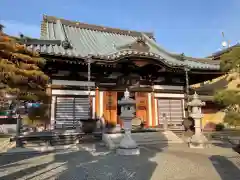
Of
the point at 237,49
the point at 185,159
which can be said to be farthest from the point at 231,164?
the point at 237,49

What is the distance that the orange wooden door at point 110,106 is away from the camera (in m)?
13.0

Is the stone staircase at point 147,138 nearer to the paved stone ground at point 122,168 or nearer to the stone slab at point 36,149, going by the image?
the stone slab at point 36,149

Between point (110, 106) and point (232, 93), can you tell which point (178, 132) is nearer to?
point (110, 106)

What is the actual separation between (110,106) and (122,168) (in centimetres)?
767

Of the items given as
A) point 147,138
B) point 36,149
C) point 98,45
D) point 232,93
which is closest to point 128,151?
point 147,138

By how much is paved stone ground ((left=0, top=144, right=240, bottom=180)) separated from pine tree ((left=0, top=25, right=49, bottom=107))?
86.3 inches

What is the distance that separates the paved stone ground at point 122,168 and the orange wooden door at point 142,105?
21.9 feet

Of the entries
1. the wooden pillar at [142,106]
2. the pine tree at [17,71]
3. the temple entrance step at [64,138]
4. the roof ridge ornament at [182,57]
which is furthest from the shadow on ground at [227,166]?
the roof ridge ornament at [182,57]

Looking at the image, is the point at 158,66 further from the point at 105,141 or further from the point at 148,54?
the point at 105,141

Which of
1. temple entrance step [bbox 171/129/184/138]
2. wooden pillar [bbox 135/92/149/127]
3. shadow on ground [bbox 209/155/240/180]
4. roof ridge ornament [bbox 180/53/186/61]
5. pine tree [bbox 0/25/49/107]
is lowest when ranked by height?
shadow on ground [bbox 209/155/240/180]

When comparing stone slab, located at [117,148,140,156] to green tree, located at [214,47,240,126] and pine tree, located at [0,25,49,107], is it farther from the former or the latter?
pine tree, located at [0,25,49,107]

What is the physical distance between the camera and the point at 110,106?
43.2 ft

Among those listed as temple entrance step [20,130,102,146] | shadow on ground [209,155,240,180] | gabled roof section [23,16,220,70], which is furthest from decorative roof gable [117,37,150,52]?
shadow on ground [209,155,240,180]

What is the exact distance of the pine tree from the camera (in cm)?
555
